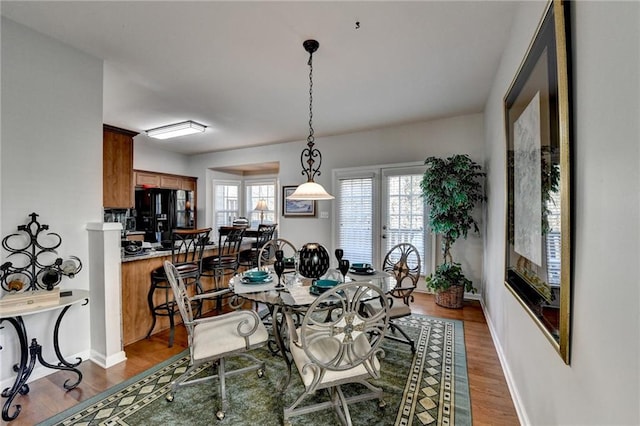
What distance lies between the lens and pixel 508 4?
1.91m

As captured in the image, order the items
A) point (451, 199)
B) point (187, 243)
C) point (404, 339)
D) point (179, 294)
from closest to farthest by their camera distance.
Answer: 1. point (179, 294)
2. point (404, 339)
3. point (187, 243)
4. point (451, 199)

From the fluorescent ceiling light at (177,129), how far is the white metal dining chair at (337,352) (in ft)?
12.1

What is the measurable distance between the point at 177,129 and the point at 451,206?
4.17m

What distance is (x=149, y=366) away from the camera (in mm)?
2369

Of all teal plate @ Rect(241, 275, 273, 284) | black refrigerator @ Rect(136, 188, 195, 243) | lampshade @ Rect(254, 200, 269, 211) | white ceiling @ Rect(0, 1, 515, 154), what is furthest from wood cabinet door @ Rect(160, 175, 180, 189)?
teal plate @ Rect(241, 275, 273, 284)

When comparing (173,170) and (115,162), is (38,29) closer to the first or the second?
(115,162)

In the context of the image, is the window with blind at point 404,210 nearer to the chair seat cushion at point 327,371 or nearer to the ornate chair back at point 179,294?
the chair seat cushion at point 327,371

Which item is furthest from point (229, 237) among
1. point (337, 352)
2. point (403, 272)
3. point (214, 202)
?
point (214, 202)

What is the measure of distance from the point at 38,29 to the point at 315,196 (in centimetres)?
244

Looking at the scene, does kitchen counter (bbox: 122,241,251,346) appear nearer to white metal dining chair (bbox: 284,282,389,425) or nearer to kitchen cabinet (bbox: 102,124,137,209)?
kitchen cabinet (bbox: 102,124,137,209)

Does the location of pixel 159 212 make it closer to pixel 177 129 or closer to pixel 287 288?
pixel 177 129

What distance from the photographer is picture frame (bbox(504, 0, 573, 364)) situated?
1093 mm

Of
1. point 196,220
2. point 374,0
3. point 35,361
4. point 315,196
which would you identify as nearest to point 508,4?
point 374,0

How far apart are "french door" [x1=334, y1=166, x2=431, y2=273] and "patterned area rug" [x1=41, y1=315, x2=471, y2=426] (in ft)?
7.41
